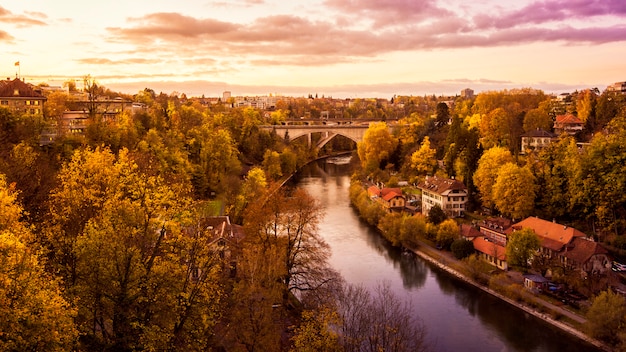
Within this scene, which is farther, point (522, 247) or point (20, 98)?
point (20, 98)

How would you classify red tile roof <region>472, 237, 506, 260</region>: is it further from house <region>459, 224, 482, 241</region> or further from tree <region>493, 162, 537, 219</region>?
tree <region>493, 162, 537, 219</region>

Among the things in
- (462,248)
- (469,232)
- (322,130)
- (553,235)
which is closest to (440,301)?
(462,248)

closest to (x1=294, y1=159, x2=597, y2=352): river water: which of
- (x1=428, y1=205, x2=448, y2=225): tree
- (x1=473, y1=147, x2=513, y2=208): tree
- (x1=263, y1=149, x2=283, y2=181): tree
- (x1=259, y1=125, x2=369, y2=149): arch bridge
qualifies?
(x1=428, y1=205, x2=448, y2=225): tree

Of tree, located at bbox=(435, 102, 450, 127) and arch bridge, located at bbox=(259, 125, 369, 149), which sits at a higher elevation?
tree, located at bbox=(435, 102, 450, 127)

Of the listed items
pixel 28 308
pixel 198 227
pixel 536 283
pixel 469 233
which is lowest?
pixel 536 283

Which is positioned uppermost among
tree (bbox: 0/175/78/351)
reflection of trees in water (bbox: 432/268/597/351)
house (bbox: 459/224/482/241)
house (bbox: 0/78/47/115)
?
house (bbox: 0/78/47/115)

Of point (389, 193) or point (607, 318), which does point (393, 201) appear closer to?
point (389, 193)
